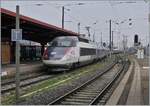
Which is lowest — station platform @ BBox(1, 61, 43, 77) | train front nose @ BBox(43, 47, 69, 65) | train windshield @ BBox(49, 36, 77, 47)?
station platform @ BBox(1, 61, 43, 77)

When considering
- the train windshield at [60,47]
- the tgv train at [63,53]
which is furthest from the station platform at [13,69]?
the train windshield at [60,47]

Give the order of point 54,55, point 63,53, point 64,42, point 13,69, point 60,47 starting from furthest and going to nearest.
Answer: point 64,42 → point 60,47 → point 63,53 → point 54,55 → point 13,69

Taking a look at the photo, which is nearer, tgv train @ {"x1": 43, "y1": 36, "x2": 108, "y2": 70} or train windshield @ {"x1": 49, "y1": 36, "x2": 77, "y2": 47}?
tgv train @ {"x1": 43, "y1": 36, "x2": 108, "y2": 70}

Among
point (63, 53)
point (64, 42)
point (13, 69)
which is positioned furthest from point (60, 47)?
point (13, 69)

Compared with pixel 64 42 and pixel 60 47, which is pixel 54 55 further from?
pixel 64 42

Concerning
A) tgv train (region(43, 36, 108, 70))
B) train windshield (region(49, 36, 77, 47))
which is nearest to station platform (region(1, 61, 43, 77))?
tgv train (region(43, 36, 108, 70))

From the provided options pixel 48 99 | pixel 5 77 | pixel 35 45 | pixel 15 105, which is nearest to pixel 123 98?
pixel 48 99

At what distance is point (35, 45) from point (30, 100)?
1655 inches

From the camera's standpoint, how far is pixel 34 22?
31328mm

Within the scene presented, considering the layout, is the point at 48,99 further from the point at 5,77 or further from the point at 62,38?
the point at 62,38

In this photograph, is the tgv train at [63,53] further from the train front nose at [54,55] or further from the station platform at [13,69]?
the station platform at [13,69]

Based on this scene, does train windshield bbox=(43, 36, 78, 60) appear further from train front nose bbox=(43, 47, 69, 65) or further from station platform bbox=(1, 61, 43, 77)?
station platform bbox=(1, 61, 43, 77)

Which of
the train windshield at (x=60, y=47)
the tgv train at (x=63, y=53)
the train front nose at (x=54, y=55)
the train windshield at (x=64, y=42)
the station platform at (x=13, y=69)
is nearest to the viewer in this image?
the station platform at (x=13, y=69)

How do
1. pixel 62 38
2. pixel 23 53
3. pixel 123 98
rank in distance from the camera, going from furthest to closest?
pixel 23 53
pixel 62 38
pixel 123 98
